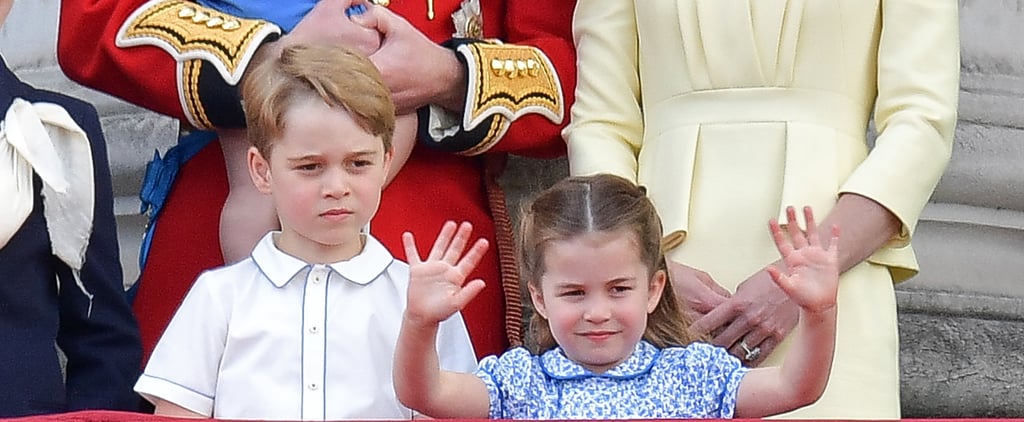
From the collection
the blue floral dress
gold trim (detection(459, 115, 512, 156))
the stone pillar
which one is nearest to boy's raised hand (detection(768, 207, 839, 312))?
the blue floral dress

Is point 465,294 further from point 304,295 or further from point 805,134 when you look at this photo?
point 805,134

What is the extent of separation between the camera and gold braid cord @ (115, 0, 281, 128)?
2.58 meters

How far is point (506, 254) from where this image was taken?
2.79 metres

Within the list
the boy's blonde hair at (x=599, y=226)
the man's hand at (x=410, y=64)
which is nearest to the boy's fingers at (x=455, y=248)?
the boy's blonde hair at (x=599, y=226)

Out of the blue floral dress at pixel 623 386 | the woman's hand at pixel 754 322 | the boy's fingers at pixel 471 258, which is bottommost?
the blue floral dress at pixel 623 386

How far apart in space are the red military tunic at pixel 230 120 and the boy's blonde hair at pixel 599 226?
0.28 meters

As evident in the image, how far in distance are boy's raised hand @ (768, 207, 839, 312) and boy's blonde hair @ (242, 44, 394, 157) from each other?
1.63 ft

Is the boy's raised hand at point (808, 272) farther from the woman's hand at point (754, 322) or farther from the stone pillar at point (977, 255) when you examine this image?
the stone pillar at point (977, 255)

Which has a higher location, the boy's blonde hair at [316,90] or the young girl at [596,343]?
the boy's blonde hair at [316,90]

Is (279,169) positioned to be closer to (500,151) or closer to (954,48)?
(500,151)

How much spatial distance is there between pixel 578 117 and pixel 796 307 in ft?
1.39

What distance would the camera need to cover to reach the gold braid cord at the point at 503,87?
269 centimetres

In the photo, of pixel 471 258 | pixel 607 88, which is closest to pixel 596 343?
pixel 471 258

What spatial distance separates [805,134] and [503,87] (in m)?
0.39
